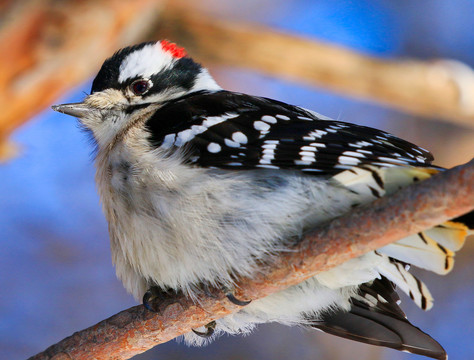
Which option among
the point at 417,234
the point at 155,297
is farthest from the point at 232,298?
the point at 417,234

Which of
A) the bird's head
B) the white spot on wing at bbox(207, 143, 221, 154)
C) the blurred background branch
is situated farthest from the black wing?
the blurred background branch

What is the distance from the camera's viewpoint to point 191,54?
3.73 m

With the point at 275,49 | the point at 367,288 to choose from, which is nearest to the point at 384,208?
the point at 367,288

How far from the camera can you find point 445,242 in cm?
155

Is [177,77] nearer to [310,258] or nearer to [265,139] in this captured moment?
[265,139]

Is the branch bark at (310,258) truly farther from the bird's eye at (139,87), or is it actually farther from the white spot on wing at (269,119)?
the bird's eye at (139,87)

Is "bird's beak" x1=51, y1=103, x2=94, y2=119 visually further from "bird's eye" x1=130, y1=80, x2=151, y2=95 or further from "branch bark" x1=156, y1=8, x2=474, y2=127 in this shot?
"branch bark" x1=156, y1=8, x2=474, y2=127

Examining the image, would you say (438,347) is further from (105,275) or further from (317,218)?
(105,275)

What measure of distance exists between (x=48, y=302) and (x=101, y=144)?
2.25 metres

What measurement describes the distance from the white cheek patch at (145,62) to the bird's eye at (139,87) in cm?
3

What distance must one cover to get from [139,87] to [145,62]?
0.37ft

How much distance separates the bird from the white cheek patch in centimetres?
21

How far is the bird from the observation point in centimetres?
161

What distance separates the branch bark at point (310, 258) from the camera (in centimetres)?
132
